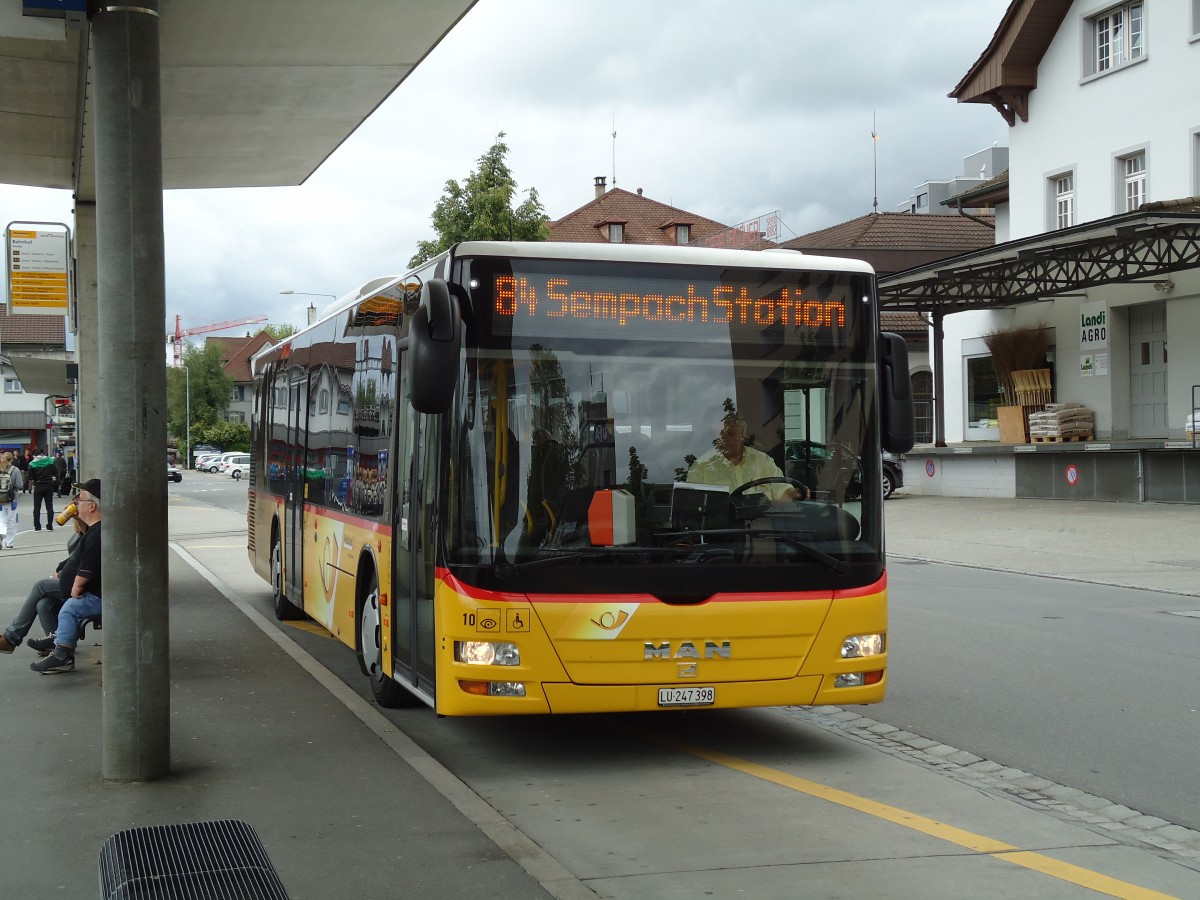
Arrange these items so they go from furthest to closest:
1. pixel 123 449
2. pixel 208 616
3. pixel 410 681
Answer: pixel 208 616
pixel 410 681
pixel 123 449

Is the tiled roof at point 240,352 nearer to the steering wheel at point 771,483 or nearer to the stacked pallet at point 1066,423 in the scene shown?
the stacked pallet at point 1066,423

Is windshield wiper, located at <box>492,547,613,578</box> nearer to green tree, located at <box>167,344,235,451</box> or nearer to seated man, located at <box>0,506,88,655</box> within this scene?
seated man, located at <box>0,506,88,655</box>

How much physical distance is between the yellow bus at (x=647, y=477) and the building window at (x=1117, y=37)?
28.8m

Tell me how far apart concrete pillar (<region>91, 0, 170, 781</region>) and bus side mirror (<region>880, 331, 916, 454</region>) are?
12.4 feet

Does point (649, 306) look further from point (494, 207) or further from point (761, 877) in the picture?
point (494, 207)

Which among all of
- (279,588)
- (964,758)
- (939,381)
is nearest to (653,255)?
(964,758)

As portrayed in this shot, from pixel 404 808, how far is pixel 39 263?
40.8 feet

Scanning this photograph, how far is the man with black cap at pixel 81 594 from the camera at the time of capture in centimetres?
987

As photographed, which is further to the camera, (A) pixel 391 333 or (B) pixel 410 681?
(A) pixel 391 333

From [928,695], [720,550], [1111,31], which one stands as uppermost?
[1111,31]

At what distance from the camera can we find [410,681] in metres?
8.02

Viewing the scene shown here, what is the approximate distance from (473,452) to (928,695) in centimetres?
418

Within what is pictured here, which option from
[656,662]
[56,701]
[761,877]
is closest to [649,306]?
[656,662]

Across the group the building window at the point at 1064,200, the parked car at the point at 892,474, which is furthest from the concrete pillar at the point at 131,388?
the building window at the point at 1064,200
